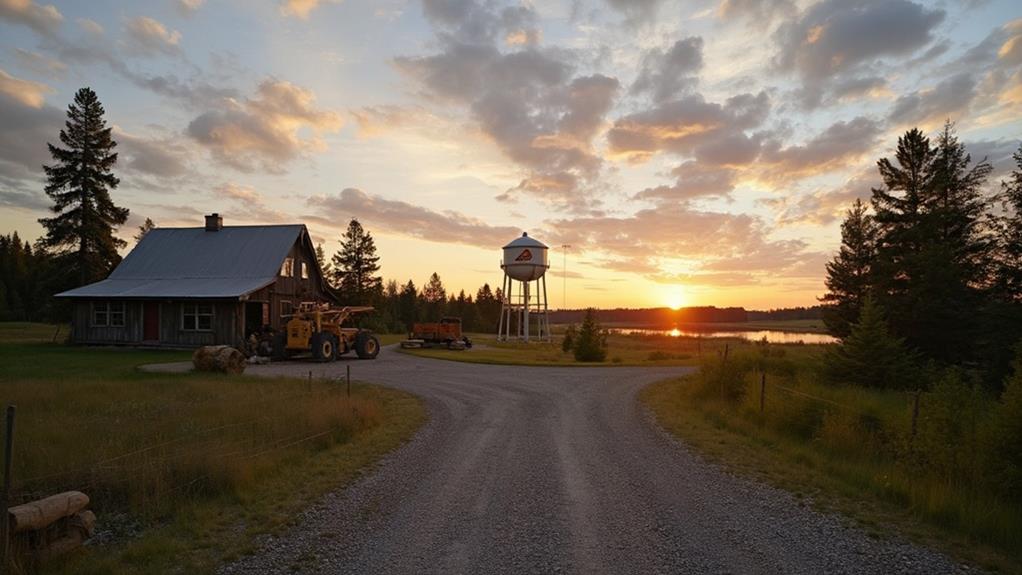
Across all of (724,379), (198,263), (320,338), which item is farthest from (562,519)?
(198,263)

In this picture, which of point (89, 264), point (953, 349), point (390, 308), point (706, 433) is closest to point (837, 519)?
point (706, 433)

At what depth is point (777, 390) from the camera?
14.9 meters

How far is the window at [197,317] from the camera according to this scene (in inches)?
1212

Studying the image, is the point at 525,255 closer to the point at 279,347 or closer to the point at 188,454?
the point at 279,347

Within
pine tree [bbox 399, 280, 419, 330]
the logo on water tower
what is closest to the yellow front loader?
the logo on water tower

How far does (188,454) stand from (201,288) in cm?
2543

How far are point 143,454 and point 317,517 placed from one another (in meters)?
3.66

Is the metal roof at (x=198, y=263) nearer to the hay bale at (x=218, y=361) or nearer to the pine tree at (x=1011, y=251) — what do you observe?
the hay bale at (x=218, y=361)

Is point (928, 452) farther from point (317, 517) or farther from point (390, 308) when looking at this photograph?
point (390, 308)

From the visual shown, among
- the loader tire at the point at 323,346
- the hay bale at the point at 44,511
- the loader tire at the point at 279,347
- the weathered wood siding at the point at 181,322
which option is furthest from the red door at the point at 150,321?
the hay bale at the point at 44,511

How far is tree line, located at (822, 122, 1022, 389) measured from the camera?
2038 centimetres

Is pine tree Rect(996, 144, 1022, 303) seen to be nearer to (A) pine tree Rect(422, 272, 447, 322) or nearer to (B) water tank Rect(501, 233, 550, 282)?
(B) water tank Rect(501, 233, 550, 282)

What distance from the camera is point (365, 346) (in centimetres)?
3002

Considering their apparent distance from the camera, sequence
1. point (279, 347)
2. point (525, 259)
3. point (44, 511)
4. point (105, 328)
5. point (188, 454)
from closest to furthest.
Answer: point (44, 511) < point (188, 454) < point (279, 347) < point (105, 328) < point (525, 259)
